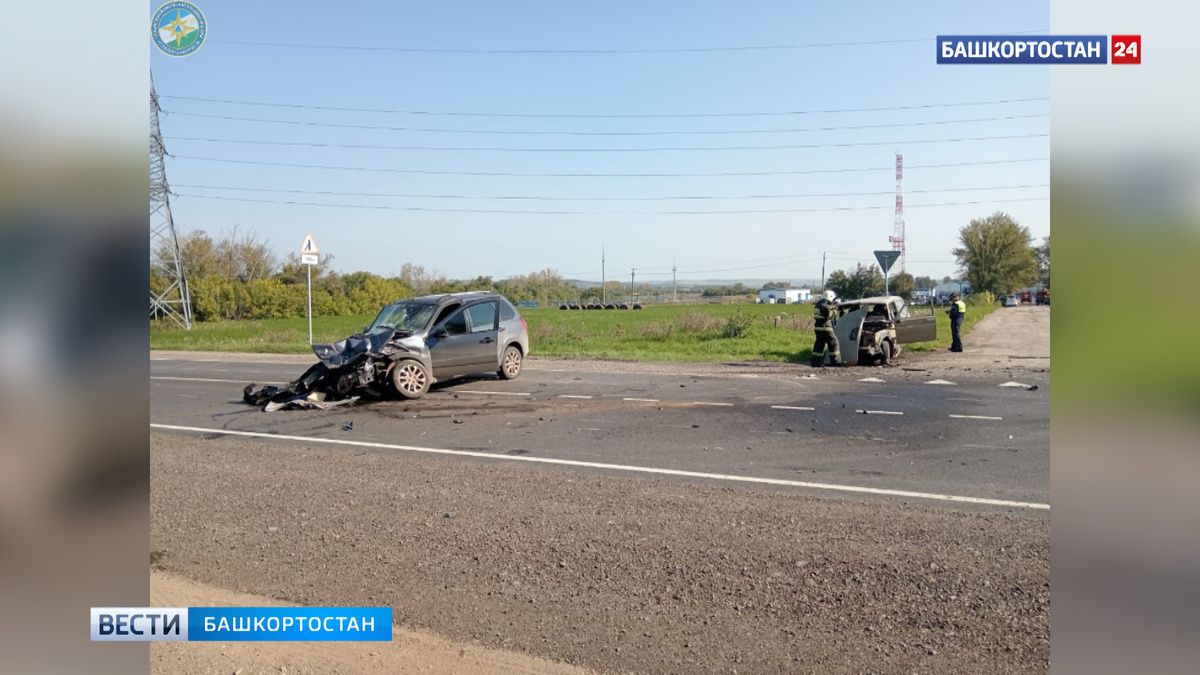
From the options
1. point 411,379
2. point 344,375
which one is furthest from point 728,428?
point 344,375

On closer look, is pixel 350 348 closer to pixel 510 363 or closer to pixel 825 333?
pixel 510 363

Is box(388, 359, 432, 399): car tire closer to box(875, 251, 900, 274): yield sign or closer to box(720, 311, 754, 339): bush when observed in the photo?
box(875, 251, 900, 274): yield sign

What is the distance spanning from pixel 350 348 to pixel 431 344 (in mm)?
1486

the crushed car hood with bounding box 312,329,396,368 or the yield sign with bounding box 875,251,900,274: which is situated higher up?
the yield sign with bounding box 875,251,900,274

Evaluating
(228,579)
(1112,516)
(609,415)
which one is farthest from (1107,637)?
(609,415)

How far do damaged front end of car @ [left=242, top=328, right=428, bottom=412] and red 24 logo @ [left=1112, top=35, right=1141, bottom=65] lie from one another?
11415mm

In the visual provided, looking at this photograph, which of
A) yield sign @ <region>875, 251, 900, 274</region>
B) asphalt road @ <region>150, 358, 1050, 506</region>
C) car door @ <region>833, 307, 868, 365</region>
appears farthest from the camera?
yield sign @ <region>875, 251, 900, 274</region>

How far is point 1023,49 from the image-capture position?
2.98 metres

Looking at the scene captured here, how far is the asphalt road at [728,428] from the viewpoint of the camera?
7.16 m

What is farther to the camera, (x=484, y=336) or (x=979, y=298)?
(x=979, y=298)

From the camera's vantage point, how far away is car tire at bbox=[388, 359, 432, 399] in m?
12.8

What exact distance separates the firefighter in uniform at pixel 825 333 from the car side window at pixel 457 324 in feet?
28.8

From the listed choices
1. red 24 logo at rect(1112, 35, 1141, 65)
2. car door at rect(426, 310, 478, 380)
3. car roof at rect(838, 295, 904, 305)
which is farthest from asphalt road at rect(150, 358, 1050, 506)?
red 24 logo at rect(1112, 35, 1141, 65)

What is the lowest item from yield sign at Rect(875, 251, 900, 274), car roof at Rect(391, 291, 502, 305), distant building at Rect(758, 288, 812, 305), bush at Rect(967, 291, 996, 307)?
car roof at Rect(391, 291, 502, 305)
